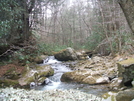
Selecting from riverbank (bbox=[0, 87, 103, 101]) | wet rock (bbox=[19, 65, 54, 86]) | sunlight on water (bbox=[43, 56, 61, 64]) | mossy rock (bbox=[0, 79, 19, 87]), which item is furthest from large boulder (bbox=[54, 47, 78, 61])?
riverbank (bbox=[0, 87, 103, 101])

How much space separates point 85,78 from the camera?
7441mm

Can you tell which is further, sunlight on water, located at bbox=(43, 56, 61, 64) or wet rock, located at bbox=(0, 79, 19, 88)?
sunlight on water, located at bbox=(43, 56, 61, 64)

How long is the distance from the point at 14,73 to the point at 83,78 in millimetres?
4064

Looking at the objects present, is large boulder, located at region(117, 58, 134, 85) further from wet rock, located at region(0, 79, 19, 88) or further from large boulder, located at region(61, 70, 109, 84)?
wet rock, located at region(0, 79, 19, 88)

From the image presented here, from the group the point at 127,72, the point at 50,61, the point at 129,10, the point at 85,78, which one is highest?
the point at 129,10

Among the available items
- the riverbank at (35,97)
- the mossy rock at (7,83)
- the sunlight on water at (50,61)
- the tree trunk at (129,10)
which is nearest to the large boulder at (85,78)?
the mossy rock at (7,83)

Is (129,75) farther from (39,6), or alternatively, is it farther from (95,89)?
(39,6)

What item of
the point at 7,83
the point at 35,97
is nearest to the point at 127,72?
the point at 35,97

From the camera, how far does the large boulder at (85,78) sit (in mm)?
6999

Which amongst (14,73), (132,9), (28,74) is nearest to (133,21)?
(132,9)

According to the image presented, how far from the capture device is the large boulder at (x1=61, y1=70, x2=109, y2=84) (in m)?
7.00

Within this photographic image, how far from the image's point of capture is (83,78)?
7531 mm

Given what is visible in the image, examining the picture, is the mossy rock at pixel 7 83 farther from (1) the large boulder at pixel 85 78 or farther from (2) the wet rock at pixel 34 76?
(1) the large boulder at pixel 85 78

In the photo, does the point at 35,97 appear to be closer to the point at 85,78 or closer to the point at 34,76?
the point at 85,78
